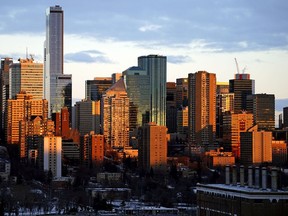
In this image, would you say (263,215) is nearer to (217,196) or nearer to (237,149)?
(217,196)

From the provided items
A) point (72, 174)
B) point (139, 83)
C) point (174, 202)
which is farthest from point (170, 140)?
point (174, 202)

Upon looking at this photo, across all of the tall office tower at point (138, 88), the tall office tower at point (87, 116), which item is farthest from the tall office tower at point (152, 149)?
the tall office tower at point (138, 88)

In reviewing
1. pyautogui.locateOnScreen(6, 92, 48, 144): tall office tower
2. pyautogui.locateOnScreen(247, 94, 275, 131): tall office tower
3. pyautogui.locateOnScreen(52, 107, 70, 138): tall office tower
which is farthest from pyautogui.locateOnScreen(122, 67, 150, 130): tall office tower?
pyautogui.locateOnScreen(6, 92, 48, 144): tall office tower

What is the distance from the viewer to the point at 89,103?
100750 millimetres

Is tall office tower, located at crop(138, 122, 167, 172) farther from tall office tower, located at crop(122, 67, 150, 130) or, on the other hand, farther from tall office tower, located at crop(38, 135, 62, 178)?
tall office tower, located at crop(122, 67, 150, 130)

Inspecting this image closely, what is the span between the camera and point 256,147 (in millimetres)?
84062

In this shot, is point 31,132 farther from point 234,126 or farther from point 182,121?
point 182,121

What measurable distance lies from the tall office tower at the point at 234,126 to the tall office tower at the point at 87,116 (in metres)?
11.7

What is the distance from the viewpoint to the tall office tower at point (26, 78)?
321 feet

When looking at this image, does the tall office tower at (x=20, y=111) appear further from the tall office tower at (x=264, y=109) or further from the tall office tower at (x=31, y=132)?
the tall office tower at (x=264, y=109)

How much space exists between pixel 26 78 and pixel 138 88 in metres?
12.8

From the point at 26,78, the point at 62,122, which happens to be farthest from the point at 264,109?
the point at 26,78

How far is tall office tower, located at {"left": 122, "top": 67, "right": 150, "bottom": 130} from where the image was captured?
10538cm

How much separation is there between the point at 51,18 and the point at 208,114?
2389 cm
